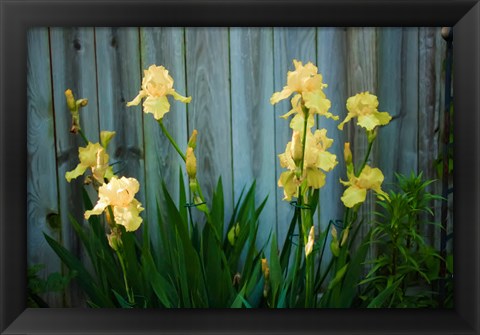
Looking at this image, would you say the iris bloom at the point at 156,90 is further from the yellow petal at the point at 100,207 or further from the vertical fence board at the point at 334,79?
the vertical fence board at the point at 334,79

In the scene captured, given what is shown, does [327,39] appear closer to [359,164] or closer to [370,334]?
[359,164]

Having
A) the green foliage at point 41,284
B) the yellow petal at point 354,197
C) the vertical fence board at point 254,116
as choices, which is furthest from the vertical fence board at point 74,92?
the yellow petal at point 354,197

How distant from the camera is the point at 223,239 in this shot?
5.80ft

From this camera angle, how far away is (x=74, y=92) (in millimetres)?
1759

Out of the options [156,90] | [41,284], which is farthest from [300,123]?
[41,284]

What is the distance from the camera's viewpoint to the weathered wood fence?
5.77 feet

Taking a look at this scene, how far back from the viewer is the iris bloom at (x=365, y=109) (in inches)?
65.1

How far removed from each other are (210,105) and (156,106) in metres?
0.21

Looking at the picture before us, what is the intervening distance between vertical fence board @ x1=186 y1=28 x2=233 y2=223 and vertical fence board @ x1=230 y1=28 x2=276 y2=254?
0.07 feet

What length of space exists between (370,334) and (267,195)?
48 centimetres

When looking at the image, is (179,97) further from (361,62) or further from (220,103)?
A: (361,62)

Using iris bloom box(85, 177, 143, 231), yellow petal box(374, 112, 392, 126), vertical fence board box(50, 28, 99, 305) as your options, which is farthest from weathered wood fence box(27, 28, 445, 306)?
iris bloom box(85, 177, 143, 231)

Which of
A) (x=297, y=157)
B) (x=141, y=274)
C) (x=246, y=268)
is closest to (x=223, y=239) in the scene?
(x=246, y=268)
